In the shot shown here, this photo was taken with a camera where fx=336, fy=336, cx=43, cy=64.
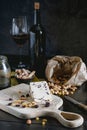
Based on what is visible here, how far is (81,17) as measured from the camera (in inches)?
60.6

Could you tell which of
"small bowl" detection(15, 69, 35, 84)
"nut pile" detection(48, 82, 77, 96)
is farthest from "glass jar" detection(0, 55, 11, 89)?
"nut pile" detection(48, 82, 77, 96)

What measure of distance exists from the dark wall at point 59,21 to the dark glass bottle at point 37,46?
0.14 m

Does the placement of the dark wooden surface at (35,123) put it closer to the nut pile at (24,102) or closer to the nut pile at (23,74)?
the nut pile at (24,102)

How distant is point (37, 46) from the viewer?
144 centimetres

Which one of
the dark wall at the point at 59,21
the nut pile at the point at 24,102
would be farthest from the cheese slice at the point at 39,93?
the dark wall at the point at 59,21

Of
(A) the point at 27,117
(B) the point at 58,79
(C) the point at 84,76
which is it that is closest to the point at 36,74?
(B) the point at 58,79

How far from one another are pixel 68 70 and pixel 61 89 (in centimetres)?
14

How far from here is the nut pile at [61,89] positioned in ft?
4.02

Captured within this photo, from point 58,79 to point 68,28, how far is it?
0.31m

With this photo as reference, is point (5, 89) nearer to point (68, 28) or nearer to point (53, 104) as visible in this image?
point (53, 104)

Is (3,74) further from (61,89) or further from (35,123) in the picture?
(35,123)

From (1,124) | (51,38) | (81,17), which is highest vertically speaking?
(81,17)

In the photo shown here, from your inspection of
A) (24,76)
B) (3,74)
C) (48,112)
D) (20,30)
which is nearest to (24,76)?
(24,76)

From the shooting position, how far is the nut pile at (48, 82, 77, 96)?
4.02 ft
